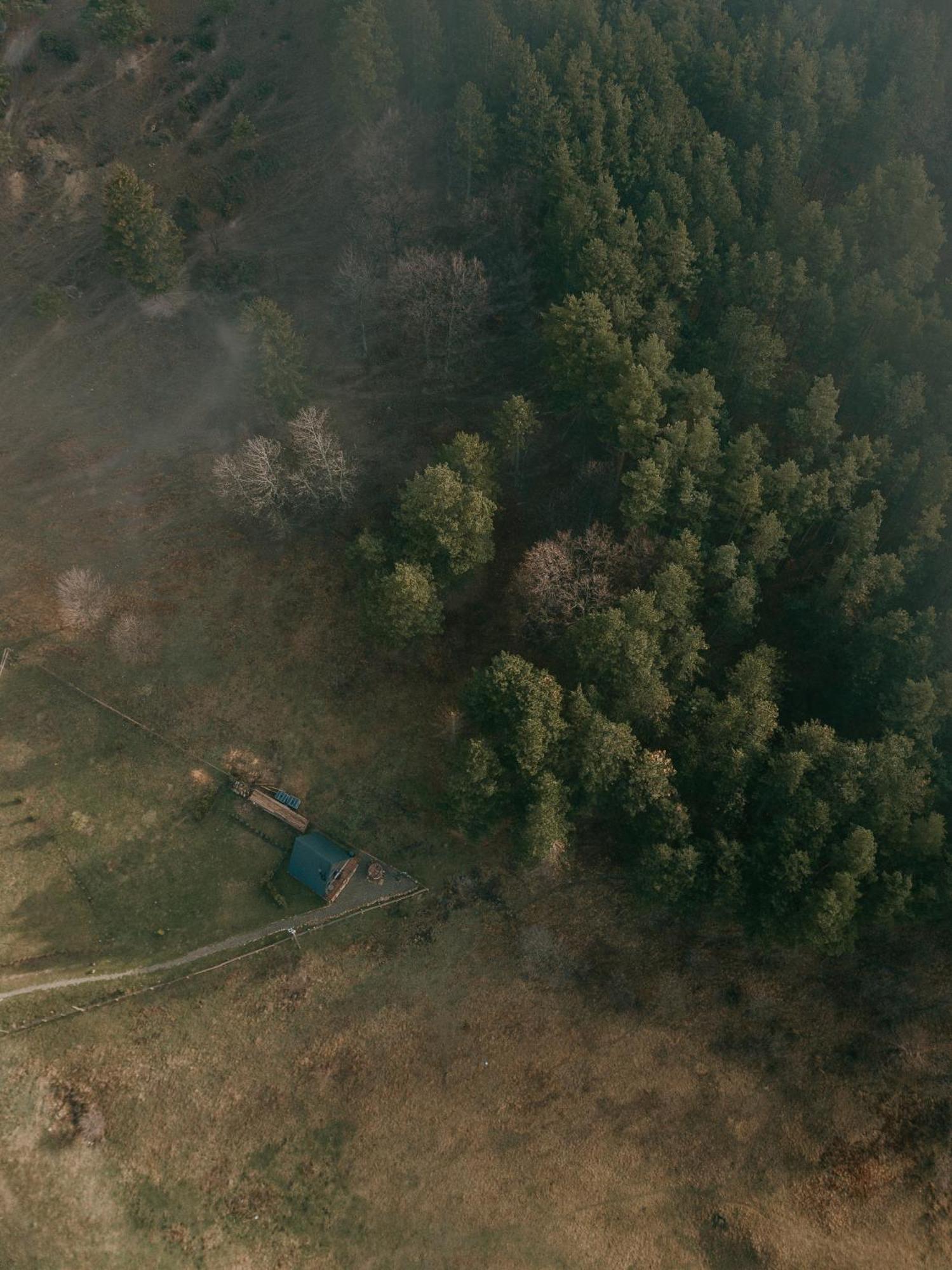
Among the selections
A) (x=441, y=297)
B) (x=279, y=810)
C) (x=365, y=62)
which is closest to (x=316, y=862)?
(x=279, y=810)

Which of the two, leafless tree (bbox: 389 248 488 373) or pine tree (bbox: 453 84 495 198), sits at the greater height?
pine tree (bbox: 453 84 495 198)

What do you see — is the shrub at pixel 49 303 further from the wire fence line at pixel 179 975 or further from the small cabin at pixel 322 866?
the wire fence line at pixel 179 975

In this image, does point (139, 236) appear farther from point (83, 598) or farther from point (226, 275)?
point (83, 598)

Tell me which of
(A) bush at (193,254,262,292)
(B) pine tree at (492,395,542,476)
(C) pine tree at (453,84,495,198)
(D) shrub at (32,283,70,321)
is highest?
(C) pine tree at (453,84,495,198)

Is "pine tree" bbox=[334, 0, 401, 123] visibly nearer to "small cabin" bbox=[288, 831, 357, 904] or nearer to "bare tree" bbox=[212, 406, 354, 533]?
"bare tree" bbox=[212, 406, 354, 533]

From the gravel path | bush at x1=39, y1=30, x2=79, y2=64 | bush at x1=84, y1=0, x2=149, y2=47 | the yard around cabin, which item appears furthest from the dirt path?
bush at x1=39, y1=30, x2=79, y2=64

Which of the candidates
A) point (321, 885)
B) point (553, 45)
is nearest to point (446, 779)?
point (321, 885)
